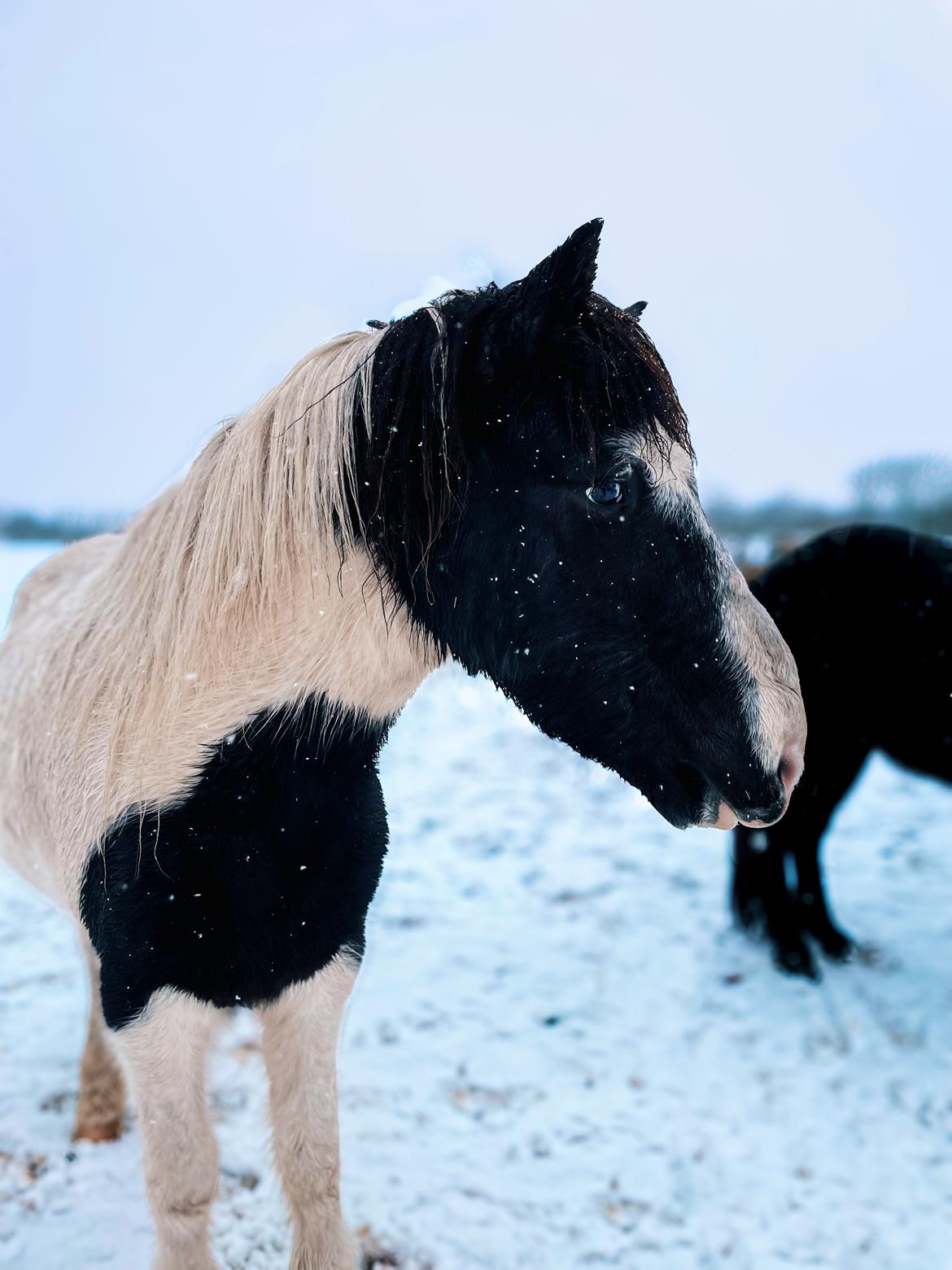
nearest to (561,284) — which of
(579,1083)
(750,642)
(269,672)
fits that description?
(750,642)

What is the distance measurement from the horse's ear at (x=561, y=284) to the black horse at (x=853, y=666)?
97.0 inches

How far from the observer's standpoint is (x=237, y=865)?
153 cm

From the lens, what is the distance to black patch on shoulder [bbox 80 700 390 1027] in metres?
1.52

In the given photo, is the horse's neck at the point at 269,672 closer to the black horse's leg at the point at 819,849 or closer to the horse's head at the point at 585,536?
the horse's head at the point at 585,536

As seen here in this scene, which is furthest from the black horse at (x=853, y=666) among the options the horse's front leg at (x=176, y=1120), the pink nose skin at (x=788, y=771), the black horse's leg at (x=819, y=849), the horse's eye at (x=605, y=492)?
the horse's front leg at (x=176, y=1120)

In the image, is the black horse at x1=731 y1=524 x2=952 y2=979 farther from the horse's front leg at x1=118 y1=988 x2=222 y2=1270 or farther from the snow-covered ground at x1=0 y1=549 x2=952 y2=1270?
the horse's front leg at x1=118 y1=988 x2=222 y2=1270

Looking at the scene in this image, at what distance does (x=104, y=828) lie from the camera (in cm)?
158

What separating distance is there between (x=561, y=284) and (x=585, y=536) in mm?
397

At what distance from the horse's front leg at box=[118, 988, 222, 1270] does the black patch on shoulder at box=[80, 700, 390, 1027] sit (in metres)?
0.05

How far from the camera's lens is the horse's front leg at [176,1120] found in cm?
159

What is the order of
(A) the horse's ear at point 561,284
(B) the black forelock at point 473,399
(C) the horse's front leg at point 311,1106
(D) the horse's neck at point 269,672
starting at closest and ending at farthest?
(A) the horse's ear at point 561,284
(B) the black forelock at point 473,399
(D) the horse's neck at point 269,672
(C) the horse's front leg at point 311,1106

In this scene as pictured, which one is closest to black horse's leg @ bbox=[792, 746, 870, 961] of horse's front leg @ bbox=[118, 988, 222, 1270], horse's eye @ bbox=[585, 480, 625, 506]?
horse's eye @ bbox=[585, 480, 625, 506]

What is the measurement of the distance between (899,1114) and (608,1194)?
43.0 inches

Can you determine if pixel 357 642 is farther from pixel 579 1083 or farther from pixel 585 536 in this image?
pixel 579 1083
